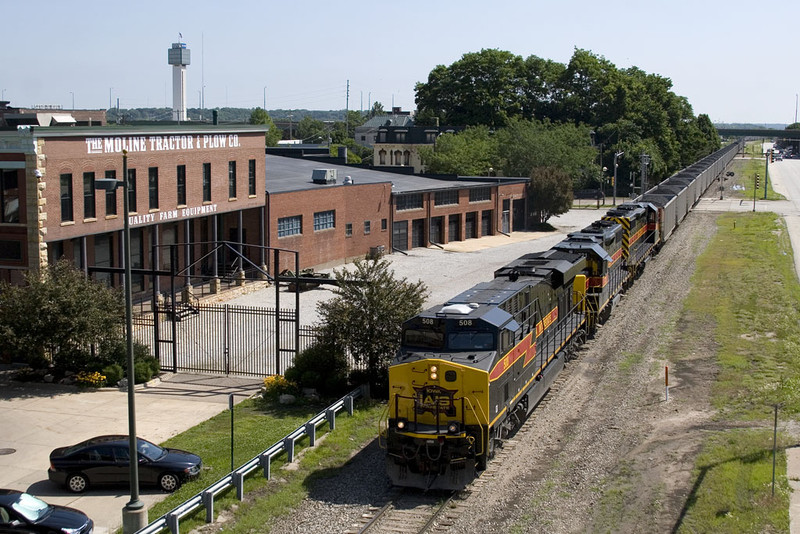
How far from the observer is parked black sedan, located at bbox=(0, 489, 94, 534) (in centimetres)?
1872

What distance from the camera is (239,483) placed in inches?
839

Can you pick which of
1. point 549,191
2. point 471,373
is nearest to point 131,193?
point 471,373

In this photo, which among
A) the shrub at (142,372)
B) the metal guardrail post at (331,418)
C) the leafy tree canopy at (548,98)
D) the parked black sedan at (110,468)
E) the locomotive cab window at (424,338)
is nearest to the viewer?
the parked black sedan at (110,468)

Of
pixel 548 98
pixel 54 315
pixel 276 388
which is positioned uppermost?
pixel 548 98

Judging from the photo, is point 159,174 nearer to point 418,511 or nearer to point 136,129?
point 136,129

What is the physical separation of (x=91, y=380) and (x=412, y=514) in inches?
653

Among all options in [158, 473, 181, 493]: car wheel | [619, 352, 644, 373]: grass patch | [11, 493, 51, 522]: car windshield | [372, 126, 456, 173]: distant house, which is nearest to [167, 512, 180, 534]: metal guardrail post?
[11, 493, 51, 522]: car windshield

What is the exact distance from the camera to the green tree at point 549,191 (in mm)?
87812

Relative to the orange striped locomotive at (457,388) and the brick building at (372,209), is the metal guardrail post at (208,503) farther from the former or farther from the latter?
the brick building at (372,209)

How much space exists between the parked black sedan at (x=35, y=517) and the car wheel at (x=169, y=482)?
280 cm

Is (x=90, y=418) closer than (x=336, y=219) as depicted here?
Yes

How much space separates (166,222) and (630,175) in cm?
9188

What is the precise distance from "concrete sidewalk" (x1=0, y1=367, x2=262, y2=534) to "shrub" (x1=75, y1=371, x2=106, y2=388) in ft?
1.20

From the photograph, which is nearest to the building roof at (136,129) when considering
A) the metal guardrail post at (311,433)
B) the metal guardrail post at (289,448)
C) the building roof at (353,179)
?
the building roof at (353,179)
